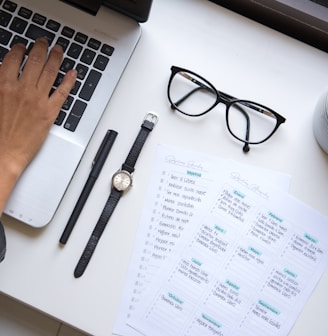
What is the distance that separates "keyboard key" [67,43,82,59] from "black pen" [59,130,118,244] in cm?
11

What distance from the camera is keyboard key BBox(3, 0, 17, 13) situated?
63 cm

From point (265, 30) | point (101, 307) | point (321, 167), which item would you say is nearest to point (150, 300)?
point (101, 307)

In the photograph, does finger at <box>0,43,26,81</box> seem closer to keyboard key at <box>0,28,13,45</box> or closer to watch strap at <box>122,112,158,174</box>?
keyboard key at <box>0,28,13,45</box>

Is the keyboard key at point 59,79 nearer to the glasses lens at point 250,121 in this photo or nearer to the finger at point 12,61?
the finger at point 12,61

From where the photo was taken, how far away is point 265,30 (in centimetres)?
70

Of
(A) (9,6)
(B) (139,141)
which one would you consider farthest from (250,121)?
(A) (9,6)

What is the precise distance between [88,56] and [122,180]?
0.56 ft

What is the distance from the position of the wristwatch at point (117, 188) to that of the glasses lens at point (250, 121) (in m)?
0.11

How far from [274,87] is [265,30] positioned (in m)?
0.09

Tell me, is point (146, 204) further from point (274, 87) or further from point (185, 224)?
point (274, 87)

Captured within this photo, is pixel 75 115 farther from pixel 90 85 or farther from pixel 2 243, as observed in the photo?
pixel 2 243

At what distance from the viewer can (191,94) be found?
0.66m

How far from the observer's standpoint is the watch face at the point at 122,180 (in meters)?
0.62

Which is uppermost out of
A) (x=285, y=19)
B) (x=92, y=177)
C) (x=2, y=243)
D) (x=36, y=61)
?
(x=285, y=19)
